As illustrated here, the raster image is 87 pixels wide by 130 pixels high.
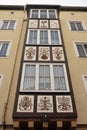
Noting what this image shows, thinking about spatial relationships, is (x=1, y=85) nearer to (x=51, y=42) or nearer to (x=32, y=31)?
(x=51, y=42)

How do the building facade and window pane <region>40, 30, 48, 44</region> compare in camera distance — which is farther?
window pane <region>40, 30, 48, 44</region>

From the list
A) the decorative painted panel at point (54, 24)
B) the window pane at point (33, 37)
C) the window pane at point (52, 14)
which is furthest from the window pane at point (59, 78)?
the window pane at point (52, 14)

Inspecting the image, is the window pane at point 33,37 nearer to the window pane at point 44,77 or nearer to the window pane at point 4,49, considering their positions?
the window pane at point 4,49

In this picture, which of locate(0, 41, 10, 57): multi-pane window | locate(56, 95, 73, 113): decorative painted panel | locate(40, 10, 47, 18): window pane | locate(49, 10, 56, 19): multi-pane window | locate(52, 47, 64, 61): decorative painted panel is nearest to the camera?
locate(56, 95, 73, 113): decorative painted panel

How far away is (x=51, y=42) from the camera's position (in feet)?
46.5

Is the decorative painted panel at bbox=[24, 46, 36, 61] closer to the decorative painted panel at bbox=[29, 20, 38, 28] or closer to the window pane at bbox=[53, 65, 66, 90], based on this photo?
the window pane at bbox=[53, 65, 66, 90]

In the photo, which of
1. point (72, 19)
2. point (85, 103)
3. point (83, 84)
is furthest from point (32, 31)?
point (85, 103)

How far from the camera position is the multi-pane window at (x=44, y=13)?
18.3 metres

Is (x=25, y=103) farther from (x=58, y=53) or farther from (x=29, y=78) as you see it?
(x=58, y=53)

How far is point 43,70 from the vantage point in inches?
458

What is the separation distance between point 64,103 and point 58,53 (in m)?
4.30

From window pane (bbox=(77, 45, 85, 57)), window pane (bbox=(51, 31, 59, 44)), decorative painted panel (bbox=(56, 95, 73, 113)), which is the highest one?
window pane (bbox=(51, 31, 59, 44))

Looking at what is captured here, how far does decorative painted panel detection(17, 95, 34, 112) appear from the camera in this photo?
916 cm

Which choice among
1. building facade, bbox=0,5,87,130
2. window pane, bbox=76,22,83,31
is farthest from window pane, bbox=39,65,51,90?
window pane, bbox=76,22,83,31
